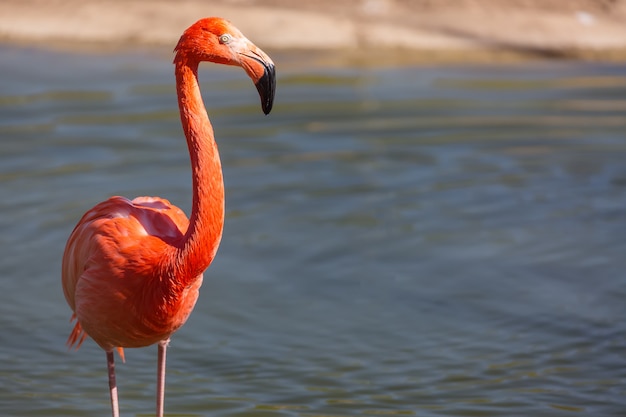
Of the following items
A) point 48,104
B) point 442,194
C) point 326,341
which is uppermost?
point 48,104

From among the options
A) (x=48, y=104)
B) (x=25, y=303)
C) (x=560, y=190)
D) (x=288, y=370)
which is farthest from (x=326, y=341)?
(x=48, y=104)

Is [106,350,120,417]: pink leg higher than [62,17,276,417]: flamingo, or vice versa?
[62,17,276,417]: flamingo

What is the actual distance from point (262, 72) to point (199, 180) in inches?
18.6

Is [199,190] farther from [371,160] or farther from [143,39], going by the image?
[143,39]

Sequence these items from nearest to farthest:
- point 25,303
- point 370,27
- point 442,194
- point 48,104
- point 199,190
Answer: point 199,190 < point 25,303 < point 442,194 < point 48,104 < point 370,27

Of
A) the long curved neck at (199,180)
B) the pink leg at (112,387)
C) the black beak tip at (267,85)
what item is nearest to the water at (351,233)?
the pink leg at (112,387)

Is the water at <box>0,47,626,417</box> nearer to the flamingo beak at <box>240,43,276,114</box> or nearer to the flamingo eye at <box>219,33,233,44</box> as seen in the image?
the flamingo beak at <box>240,43,276,114</box>

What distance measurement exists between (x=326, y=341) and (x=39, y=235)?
2298 millimetres

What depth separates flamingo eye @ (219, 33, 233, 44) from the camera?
392cm

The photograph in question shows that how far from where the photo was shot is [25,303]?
5949mm

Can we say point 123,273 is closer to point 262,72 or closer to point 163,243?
point 163,243

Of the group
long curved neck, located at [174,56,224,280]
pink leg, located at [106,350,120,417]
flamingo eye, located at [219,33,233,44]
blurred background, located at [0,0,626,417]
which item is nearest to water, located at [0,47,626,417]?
blurred background, located at [0,0,626,417]

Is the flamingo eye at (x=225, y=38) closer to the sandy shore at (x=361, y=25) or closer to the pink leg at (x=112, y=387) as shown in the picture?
the pink leg at (x=112, y=387)

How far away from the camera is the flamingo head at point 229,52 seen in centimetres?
384
